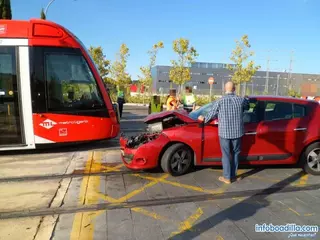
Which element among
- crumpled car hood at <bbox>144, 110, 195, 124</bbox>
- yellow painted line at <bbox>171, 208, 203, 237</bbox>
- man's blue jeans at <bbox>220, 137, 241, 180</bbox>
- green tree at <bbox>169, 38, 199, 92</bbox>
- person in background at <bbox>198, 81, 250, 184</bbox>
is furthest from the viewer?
green tree at <bbox>169, 38, 199, 92</bbox>

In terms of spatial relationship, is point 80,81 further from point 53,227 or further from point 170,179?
point 53,227

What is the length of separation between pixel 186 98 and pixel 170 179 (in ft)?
17.1

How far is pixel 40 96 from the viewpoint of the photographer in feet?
22.3

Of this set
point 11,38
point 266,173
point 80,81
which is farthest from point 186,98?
point 11,38

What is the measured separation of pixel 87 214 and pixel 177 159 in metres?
2.07

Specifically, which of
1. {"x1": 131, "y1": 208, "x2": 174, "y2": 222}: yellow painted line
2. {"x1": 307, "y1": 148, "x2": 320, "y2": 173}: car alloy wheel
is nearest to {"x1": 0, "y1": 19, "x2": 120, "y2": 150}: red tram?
{"x1": 131, "y1": 208, "x2": 174, "y2": 222}: yellow painted line

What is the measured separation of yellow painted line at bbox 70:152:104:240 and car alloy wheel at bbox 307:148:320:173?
414 cm

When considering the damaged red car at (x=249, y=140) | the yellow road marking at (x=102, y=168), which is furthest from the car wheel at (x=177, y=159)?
the yellow road marking at (x=102, y=168)

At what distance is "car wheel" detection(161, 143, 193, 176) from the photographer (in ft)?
17.3

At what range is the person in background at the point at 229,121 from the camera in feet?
15.7

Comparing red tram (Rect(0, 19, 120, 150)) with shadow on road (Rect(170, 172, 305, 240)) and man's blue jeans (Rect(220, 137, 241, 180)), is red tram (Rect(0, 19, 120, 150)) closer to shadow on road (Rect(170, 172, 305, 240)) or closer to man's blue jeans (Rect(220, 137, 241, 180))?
man's blue jeans (Rect(220, 137, 241, 180))

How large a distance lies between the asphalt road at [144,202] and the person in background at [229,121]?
0.57 metres

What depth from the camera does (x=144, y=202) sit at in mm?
4273

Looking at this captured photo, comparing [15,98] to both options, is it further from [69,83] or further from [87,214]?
[87,214]
